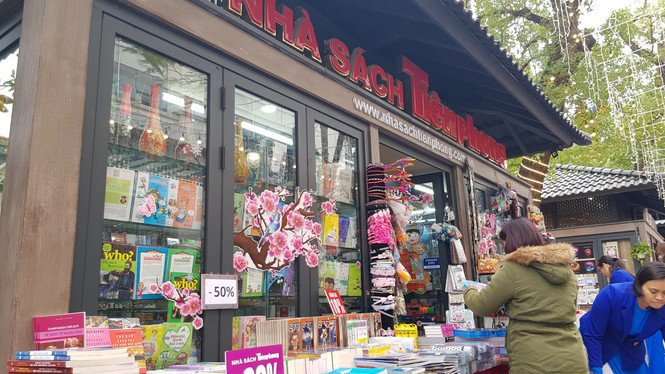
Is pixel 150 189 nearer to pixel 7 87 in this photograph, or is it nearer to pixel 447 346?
pixel 7 87

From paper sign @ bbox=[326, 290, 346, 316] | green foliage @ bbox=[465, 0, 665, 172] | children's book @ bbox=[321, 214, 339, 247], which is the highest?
green foliage @ bbox=[465, 0, 665, 172]

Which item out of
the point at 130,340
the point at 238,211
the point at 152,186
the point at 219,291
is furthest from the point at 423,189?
the point at 130,340

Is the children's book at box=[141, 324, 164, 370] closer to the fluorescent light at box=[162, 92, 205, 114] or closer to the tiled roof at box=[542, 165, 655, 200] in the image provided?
the fluorescent light at box=[162, 92, 205, 114]

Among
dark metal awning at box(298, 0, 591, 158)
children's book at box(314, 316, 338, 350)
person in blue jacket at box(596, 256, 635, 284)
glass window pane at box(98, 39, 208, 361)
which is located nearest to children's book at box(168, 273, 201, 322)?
glass window pane at box(98, 39, 208, 361)

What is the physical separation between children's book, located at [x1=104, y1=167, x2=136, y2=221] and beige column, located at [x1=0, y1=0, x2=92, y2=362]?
29cm

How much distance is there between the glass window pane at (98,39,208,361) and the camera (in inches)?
107

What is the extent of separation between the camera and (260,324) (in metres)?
3.02

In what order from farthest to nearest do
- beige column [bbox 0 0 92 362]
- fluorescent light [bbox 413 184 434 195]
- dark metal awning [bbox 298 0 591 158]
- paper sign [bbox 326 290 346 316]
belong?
fluorescent light [bbox 413 184 434 195] < dark metal awning [bbox 298 0 591 158] < paper sign [bbox 326 290 346 316] < beige column [bbox 0 0 92 362]

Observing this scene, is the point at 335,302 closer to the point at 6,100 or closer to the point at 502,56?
the point at 6,100

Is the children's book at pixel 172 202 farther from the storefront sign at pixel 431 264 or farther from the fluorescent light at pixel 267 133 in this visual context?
the storefront sign at pixel 431 264

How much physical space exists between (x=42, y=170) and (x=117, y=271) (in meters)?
0.69

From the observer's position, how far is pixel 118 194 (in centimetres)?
274

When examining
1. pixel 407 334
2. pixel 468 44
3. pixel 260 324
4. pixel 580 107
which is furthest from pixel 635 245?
pixel 260 324

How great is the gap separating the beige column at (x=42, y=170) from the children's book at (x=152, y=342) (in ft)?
1.86
